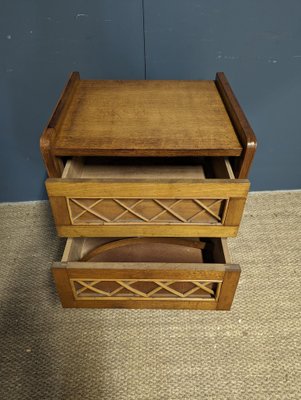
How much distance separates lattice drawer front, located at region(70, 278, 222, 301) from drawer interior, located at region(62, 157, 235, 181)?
0.84 ft

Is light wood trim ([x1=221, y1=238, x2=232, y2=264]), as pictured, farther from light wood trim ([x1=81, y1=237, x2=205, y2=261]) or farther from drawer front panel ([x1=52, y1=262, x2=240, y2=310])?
light wood trim ([x1=81, y1=237, x2=205, y2=261])

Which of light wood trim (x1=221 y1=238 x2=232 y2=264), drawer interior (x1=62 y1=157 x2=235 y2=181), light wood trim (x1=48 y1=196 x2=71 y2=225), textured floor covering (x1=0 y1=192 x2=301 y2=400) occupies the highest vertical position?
light wood trim (x1=48 y1=196 x2=71 y2=225)

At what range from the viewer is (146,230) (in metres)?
Answer: 0.69

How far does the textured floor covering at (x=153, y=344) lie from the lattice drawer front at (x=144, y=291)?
0.08m

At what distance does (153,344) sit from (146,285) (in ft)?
0.47

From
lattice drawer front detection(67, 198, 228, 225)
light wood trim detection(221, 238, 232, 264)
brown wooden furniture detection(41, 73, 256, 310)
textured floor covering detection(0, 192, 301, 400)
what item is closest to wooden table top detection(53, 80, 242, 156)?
brown wooden furniture detection(41, 73, 256, 310)

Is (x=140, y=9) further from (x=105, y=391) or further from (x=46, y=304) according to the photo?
(x=105, y=391)

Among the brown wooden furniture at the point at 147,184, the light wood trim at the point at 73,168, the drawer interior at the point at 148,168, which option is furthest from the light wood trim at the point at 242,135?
the light wood trim at the point at 73,168

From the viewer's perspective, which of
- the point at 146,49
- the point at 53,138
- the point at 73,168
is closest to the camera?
the point at 53,138

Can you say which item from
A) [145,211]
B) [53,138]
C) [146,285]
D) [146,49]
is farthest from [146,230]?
[146,49]

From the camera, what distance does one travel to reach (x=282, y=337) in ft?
2.60

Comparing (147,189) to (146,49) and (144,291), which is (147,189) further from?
(146,49)

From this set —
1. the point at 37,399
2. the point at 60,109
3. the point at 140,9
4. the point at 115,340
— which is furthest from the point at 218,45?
the point at 37,399

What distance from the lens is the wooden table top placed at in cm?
Result: 60
